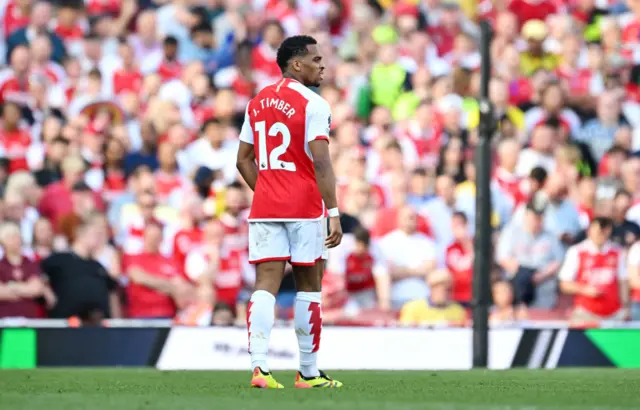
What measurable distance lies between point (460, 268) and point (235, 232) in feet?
7.75

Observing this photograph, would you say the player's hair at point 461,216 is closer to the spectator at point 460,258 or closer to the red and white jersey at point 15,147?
the spectator at point 460,258

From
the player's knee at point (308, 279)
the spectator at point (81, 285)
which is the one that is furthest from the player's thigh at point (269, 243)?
the spectator at point (81, 285)

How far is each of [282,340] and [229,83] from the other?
5.79 meters

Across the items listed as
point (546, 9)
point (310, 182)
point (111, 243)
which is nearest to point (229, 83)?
point (111, 243)

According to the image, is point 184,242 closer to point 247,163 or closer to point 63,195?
point 63,195

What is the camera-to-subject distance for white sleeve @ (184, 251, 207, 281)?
1463 cm

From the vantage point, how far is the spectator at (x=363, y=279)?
1447 cm

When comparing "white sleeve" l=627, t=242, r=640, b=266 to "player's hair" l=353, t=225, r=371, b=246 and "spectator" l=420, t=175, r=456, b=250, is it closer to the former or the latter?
"spectator" l=420, t=175, r=456, b=250

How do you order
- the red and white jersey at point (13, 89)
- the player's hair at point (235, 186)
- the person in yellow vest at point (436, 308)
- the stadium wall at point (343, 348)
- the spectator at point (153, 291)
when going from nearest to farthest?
the stadium wall at point (343, 348) → the person in yellow vest at point (436, 308) → the spectator at point (153, 291) → the player's hair at point (235, 186) → the red and white jersey at point (13, 89)

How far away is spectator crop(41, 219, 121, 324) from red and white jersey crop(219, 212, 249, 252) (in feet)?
4.10

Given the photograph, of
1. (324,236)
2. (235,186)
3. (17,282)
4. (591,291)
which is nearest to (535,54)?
(591,291)

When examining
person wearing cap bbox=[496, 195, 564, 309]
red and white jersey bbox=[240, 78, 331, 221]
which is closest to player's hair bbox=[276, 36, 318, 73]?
red and white jersey bbox=[240, 78, 331, 221]

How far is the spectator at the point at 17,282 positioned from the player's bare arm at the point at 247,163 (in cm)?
556

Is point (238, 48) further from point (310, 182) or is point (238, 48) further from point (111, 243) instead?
point (310, 182)
